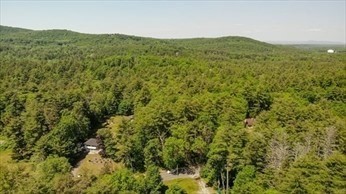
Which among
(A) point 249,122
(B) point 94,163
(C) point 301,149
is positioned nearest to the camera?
(C) point 301,149

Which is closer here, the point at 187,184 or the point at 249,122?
the point at 187,184

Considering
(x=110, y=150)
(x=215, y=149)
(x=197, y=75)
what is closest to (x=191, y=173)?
(x=215, y=149)

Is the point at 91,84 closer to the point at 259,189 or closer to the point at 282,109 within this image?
the point at 282,109

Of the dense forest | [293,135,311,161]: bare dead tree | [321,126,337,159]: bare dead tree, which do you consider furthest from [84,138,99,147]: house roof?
[321,126,337,159]: bare dead tree

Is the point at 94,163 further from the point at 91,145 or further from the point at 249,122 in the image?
the point at 249,122

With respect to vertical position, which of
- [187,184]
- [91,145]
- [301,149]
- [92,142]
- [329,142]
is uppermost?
[329,142]

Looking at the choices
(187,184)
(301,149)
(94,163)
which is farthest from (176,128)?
(301,149)

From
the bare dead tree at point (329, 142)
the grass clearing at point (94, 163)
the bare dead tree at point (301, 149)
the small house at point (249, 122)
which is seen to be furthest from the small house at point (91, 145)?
the bare dead tree at point (329, 142)
